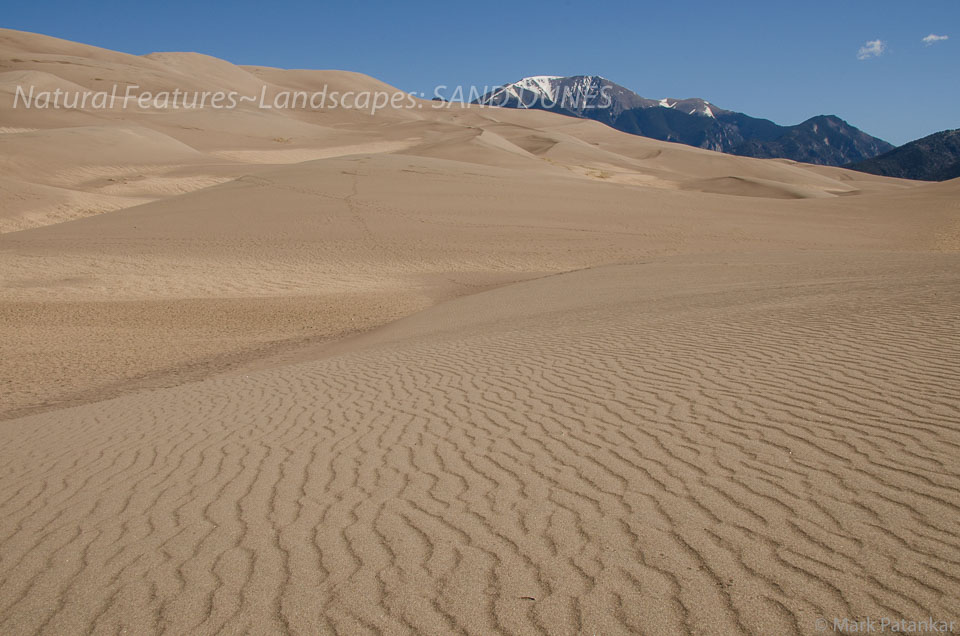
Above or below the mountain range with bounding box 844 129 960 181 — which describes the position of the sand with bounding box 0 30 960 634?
below

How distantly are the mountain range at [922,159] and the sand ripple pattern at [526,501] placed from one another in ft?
455

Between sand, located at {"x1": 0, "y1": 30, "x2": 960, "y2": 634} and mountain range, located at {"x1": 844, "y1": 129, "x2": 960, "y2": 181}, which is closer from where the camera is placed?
sand, located at {"x1": 0, "y1": 30, "x2": 960, "y2": 634}

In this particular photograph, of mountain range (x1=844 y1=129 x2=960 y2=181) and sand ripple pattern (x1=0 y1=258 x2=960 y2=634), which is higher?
mountain range (x1=844 y1=129 x2=960 y2=181)

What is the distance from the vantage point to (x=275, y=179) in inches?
1241

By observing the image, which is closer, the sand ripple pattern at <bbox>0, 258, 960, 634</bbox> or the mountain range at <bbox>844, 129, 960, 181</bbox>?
the sand ripple pattern at <bbox>0, 258, 960, 634</bbox>

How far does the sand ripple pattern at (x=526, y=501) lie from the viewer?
9.21 feet

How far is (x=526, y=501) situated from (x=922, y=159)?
14937cm

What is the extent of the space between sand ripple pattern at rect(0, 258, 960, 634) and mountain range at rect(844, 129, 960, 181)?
455 ft

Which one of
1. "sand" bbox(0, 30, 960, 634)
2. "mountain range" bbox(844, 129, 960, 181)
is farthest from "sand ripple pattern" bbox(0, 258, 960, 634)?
"mountain range" bbox(844, 129, 960, 181)

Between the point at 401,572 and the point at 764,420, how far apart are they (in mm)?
2889

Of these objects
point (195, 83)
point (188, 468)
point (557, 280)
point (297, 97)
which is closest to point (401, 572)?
point (188, 468)

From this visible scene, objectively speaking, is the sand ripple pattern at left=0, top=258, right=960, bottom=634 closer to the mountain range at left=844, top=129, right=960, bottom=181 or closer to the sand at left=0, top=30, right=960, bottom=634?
the sand at left=0, top=30, right=960, bottom=634

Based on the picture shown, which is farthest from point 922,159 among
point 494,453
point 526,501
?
point 526,501

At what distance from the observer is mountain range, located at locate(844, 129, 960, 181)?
120 meters
